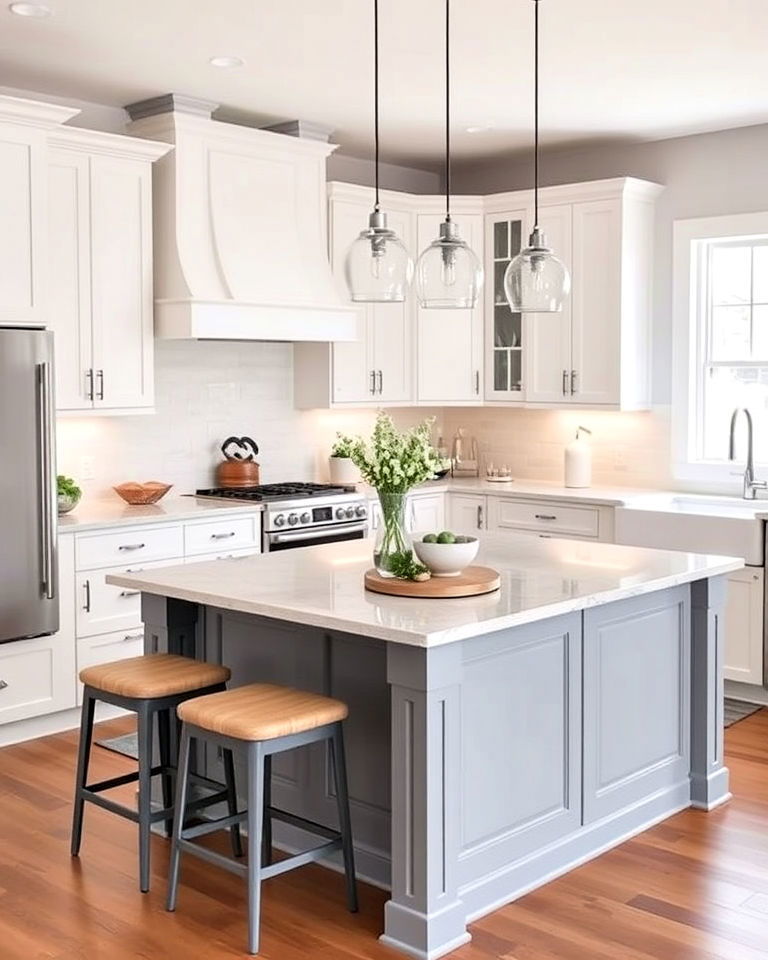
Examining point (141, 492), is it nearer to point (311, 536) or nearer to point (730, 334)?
point (311, 536)

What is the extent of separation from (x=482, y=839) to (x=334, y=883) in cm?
54

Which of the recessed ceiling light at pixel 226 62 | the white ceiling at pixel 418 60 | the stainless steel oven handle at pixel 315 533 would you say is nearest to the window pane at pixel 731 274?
the white ceiling at pixel 418 60

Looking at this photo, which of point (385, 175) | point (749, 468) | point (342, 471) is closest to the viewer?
point (749, 468)

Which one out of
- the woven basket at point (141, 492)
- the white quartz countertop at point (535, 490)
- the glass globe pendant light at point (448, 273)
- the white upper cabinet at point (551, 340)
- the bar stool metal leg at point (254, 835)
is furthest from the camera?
the white upper cabinet at point (551, 340)

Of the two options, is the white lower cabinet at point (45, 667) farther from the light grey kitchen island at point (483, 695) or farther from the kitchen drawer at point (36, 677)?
the light grey kitchen island at point (483, 695)

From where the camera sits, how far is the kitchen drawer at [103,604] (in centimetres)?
551

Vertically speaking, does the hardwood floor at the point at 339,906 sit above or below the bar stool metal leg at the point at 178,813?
below

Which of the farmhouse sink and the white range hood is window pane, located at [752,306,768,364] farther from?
the white range hood

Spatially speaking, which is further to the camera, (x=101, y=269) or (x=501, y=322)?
(x=501, y=322)

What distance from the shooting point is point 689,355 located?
22.5 feet

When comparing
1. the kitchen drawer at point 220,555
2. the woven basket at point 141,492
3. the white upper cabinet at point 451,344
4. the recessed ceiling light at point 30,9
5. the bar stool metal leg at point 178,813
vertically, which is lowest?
the bar stool metal leg at point 178,813

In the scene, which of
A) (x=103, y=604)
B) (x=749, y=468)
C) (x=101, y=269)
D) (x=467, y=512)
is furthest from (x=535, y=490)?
(x=101, y=269)

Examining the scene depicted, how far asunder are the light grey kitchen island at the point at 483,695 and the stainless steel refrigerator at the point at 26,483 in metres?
1.03

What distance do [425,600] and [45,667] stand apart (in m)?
2.33
